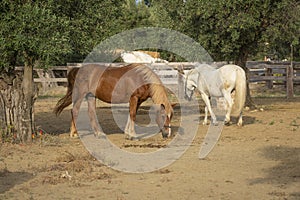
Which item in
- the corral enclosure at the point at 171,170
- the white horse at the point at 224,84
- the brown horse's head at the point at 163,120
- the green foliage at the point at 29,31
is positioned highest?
the green foliage at the point at 29,31

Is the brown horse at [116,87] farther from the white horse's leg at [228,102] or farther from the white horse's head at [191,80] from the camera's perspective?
the white horse's head at [191,80]

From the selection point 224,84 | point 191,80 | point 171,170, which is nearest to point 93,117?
point 224,84

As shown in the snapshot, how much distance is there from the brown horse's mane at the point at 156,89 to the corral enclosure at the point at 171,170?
0.86 m

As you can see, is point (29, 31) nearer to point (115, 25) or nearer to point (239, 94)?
point (115, 25)

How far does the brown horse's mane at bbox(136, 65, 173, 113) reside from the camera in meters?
11.0

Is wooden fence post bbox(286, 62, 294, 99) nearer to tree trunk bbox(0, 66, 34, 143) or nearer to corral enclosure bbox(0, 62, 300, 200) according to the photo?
corral enclosure bbox(0, 62, 300, 200)

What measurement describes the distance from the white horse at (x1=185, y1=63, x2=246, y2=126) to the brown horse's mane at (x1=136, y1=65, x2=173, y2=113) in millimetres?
2297

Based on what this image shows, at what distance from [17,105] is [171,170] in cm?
437

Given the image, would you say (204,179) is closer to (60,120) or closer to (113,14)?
(113,14)

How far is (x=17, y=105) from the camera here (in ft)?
35.2

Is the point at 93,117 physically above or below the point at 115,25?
below

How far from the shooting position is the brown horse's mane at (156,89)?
10992mm

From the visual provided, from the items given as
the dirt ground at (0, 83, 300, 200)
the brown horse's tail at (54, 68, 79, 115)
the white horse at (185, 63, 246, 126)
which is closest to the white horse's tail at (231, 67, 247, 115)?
the white horse at (185, 63, 246, 126)

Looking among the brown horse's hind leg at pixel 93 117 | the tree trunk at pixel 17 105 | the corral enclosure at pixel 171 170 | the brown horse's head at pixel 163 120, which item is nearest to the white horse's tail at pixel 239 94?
the corral enclosure at pixel 171 170
